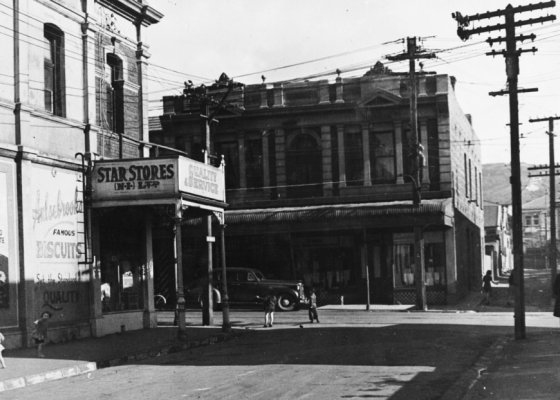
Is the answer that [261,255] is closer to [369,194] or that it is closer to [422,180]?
[369,194]

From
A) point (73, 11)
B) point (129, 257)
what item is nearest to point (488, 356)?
point (129, 257)

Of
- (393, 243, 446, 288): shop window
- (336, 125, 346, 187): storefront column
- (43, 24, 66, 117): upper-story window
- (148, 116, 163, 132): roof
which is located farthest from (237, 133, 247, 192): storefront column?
(43, 24, 66, 117): upper-story window

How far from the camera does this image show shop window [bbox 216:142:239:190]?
3728 centimetres

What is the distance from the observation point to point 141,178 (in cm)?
1955

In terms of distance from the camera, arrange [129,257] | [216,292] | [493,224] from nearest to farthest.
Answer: [129,257] → [216,292] → [493,224]

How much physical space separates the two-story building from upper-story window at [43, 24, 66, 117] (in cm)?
1434

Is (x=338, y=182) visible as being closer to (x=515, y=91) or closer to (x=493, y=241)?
(x=515, y=91)

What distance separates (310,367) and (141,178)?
806cm

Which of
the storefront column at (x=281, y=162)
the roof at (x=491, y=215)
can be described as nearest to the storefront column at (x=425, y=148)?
the storefront column at (x=281, y=162)

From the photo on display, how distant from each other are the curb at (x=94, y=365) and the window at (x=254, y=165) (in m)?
17.4

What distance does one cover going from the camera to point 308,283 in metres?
36.0

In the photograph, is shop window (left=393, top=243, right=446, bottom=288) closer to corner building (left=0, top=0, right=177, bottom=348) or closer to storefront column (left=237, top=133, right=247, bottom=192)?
storefront column (left=237, top=133, right=247, bottom=192)

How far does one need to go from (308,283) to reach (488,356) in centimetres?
2079

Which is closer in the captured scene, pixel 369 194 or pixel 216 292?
pixel 216 292
